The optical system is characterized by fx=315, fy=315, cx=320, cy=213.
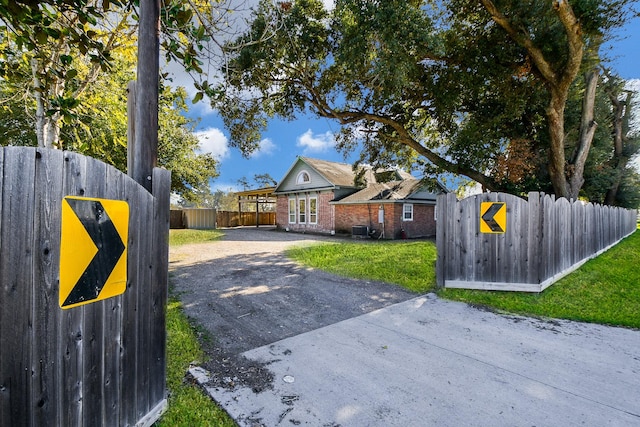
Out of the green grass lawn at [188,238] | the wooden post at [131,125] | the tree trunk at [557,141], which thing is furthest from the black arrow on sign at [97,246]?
the green grass lawn at [188,238]

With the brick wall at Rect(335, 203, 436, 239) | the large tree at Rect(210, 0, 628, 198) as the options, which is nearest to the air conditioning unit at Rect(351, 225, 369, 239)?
the brick wall at Rect(335, 203, 436, 239)

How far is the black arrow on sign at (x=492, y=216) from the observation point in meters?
5.71

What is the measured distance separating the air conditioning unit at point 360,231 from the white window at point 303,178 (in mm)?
5413

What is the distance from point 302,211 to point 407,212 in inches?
284

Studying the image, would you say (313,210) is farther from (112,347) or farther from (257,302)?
(112,347)

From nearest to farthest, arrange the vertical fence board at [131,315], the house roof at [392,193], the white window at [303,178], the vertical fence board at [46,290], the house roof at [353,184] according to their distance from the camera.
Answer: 1. the vertical fence board at [46,290]
2. the vertical fence board at [131,315]
3. the house roof at [392,193]
4. the house roof at [353,184]
5. the white window at [303,178]

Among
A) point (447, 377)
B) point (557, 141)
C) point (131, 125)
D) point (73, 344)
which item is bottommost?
point (447, 377)

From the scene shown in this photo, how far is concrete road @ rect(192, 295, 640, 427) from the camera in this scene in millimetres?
2314

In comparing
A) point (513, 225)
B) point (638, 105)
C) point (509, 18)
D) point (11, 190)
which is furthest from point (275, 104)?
point (638, 105)

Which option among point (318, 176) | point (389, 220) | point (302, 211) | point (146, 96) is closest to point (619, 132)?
point (389, 220)

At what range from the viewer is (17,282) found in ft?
4.38

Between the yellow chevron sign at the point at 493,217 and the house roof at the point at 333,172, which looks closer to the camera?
the yellow chevron sign at the point at 493,217

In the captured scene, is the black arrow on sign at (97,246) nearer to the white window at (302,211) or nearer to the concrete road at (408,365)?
the concrete road at (408,365)

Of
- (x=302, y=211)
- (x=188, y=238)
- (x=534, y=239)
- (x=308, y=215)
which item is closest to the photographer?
(x=534, y=239)
